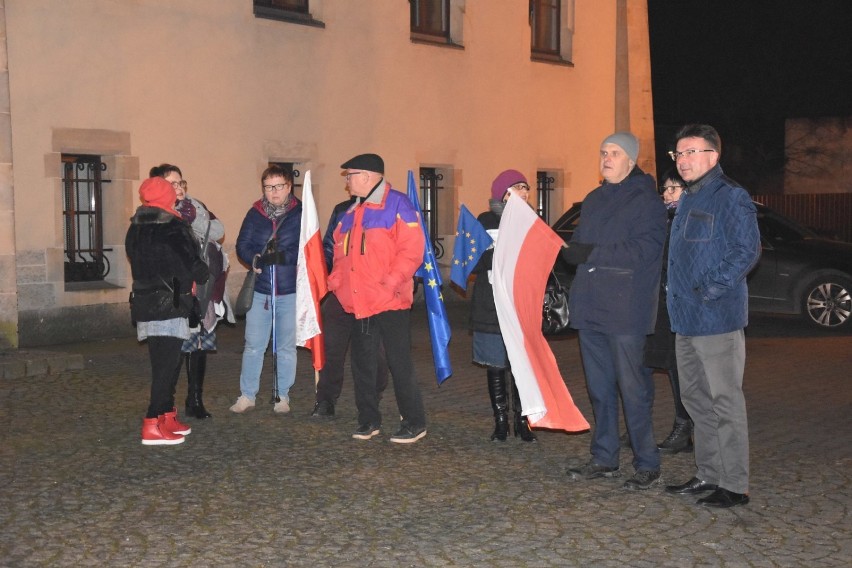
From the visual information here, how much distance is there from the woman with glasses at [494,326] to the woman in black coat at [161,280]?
1.85m

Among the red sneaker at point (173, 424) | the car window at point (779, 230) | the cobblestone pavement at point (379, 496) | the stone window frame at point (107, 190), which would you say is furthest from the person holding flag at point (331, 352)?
the car window at point (779, 230)

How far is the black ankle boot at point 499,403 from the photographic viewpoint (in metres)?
8.02

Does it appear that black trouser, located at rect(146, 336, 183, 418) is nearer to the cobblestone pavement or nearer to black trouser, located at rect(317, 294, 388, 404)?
the cobblestone pavement

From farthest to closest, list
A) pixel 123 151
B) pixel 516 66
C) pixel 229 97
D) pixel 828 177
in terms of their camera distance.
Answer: pixel 828 177 → pixel 516 66 → pixel 229 97 → pixel 123 151

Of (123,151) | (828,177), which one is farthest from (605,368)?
(828,177)

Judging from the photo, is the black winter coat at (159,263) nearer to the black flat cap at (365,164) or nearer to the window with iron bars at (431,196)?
the black flat cap at (365,164)

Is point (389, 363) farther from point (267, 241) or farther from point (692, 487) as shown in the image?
point (692, 487)

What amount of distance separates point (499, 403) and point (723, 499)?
2096 mm

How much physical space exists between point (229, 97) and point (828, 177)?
2485cm

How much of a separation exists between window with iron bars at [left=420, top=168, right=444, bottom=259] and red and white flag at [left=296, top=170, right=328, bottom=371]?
35.0 feet

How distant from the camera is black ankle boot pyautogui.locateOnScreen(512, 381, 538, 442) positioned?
7.98m

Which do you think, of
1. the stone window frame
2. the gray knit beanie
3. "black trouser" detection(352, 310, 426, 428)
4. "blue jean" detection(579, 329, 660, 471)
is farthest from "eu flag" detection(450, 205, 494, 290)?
the stone window frame

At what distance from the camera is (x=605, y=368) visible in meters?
6.77

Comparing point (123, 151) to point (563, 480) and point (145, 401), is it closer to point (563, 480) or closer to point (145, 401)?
point (145, 401)
